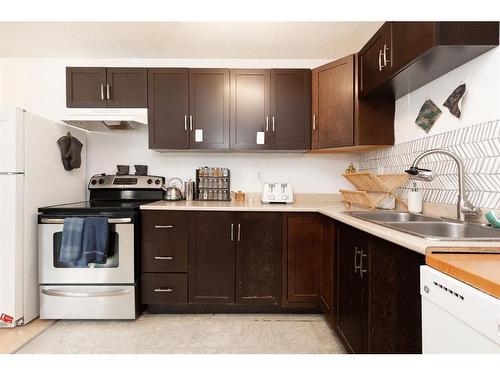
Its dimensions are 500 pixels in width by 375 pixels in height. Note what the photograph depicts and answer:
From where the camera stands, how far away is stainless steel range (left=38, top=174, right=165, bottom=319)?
2193mm

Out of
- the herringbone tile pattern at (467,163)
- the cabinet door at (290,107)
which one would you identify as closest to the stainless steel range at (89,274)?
the cabinet door at (290,107)

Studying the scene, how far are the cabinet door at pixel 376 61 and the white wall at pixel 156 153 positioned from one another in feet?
2.78

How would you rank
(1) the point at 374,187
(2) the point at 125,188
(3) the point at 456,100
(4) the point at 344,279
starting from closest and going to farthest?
(3) the point at 456,100, (4) the point at 344,279, (1) the point at 374,187, (2) the point at 125,188

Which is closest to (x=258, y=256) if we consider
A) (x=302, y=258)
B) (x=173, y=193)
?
(x=302, y=258)

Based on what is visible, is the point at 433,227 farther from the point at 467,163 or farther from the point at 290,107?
the point at 290,107

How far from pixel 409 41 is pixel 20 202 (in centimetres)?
271

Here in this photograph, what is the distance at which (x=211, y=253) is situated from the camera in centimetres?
233

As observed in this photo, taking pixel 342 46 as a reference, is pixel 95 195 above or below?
below

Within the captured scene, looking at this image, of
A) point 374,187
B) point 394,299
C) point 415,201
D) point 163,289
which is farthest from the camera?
point 163,289

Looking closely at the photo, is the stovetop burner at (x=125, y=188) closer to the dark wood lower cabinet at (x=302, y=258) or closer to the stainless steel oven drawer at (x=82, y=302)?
the stainless steel oven drawer at (x=82, y=302)

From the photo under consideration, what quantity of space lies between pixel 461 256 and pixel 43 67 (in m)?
3.71
